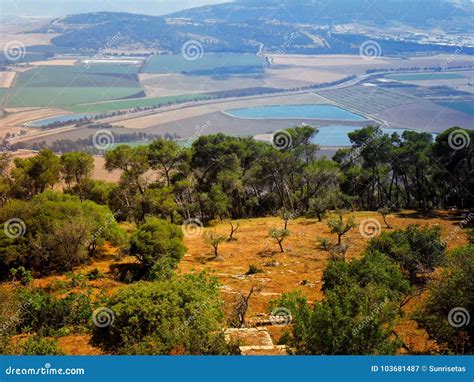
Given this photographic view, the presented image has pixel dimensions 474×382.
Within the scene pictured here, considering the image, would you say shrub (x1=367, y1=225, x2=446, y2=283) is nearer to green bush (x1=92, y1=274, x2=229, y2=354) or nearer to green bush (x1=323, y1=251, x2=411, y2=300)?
green bush (x1=323, y1=251, x2=411, y2=300)

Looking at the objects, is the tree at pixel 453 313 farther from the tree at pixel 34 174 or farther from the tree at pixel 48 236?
the tree at pixel 34 174

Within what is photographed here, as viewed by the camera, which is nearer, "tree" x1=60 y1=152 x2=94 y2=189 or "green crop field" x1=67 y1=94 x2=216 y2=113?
"tree" x1=60 y1=152 x2=94 y2=189

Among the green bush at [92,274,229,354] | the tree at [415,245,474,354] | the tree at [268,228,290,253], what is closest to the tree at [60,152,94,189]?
the tree at [268,228,290,253]

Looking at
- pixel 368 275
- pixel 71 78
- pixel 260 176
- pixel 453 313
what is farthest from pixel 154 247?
pixel 71 78

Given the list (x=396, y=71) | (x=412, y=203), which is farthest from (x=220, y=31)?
(x=412, y=203)

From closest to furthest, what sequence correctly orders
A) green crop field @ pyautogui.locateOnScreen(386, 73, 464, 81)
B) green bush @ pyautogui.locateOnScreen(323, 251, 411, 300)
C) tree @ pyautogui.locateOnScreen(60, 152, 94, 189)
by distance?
green bush @ pyautogui.locateOnScreen(323, 251, 411, 300), tree @ pyautogui.locateOnScreen(60, 152, 94, 189), green crop field @ pyautogui.locateOnScreen(386, 73, 464, 81)

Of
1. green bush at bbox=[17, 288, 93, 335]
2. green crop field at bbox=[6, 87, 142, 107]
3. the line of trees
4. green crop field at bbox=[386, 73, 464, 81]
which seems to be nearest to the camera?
green bush at bbox=[17, 288, 93, 335]

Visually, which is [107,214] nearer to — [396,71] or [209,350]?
[209,350]
